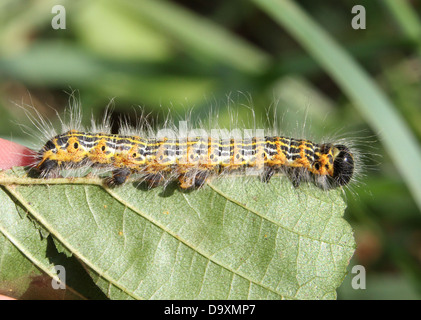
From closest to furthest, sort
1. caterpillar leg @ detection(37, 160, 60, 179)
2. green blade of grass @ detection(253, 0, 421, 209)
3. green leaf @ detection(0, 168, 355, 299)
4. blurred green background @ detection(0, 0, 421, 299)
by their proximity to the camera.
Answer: green leaf @ detection(0, 168, 355, 299) < caterpillar leg @ detection(37, 160, 60, 179) < green blade of grass @ detection(253, 0, 421, 209) < blurred green background @ detection(0, 0, 421, 299)

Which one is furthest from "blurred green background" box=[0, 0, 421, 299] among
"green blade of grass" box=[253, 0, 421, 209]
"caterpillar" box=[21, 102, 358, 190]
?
"caterpillar" box=[21, 102, 358, 190]

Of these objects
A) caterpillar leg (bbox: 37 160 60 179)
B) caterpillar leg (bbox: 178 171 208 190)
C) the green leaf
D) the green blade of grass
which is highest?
the green blade of grass

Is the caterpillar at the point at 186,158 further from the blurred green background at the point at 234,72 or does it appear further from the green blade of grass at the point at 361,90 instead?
the blurred green background at the point at 234,72

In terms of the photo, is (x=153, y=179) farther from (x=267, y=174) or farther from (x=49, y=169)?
(x=267, y=174)

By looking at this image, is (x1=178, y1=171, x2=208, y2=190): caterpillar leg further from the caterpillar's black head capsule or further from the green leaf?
the caterpillar's black head capsule

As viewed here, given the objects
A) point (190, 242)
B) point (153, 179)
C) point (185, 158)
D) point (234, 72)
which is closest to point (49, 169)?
point (153, 179)
